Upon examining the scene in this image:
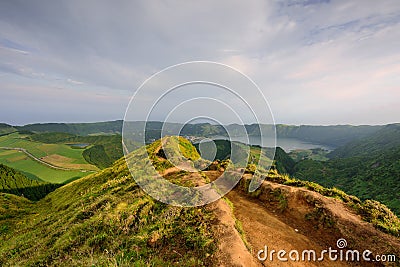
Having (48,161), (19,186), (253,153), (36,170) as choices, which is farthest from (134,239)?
(48,161)

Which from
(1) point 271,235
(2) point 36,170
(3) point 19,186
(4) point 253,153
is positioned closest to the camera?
(1) point 271,235

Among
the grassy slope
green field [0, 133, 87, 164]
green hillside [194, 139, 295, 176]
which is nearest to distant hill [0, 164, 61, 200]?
green field [0, 133, 87, 164]

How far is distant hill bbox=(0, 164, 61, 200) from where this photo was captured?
6228 centimetres

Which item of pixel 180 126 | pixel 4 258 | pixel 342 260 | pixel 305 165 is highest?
pixel 180 126

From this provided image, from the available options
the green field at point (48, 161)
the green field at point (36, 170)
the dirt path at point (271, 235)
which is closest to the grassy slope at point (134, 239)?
the dirt path at point (271, 235)

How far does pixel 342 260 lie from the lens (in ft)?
25.5

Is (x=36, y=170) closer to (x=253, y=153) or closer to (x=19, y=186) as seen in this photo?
(x=19, y=186)

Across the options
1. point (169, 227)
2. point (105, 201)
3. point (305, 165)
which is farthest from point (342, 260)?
point (305, 165)

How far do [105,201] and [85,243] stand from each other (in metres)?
4.32

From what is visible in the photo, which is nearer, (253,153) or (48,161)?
(253,153)

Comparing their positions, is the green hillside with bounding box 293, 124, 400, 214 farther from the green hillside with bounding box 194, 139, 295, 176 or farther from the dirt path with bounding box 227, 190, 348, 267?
the dirt path with bounding box 227, 190, 348, 267

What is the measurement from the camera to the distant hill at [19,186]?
6228 centimetres

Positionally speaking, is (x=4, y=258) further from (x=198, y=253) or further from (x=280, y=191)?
(x=280, y=191)

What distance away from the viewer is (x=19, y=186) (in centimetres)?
6488
